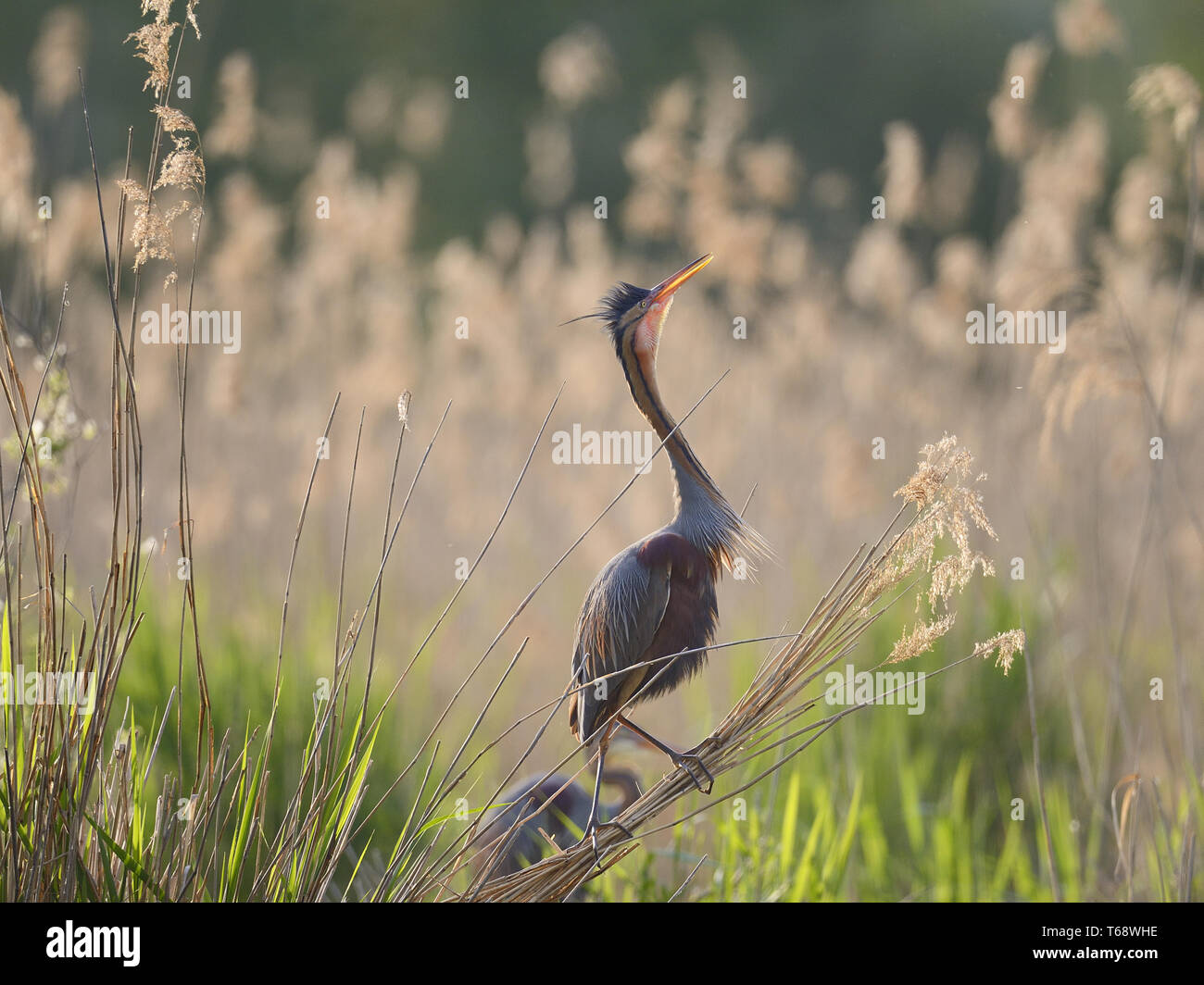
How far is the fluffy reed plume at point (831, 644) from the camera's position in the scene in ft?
4.14

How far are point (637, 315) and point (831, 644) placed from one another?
1.74 ft

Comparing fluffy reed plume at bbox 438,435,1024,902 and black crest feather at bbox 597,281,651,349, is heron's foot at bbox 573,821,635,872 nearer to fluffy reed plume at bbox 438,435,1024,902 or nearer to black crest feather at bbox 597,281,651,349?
fluffy reed plume at bbox 438,435,1024,902

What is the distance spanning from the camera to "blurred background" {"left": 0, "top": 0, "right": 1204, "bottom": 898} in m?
2.41

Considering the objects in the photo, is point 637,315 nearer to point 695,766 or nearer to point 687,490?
point 687,490

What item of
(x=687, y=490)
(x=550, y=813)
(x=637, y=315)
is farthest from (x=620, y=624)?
(x=550, y=813)

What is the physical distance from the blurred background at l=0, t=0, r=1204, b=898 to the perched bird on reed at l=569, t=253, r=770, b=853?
65 cm

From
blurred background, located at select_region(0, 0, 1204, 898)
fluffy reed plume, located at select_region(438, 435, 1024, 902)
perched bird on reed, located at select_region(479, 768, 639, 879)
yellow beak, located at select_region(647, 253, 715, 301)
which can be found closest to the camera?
fluffy reed plume, located at select_region(438, 435, 1024, 902)

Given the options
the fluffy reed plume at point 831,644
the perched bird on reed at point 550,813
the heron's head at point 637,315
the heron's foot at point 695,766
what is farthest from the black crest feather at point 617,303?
the perched bird on reed at point 550,813

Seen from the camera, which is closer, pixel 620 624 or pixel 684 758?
pixel 684 758

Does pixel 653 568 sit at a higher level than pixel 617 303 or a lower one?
lower

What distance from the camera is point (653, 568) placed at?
4.85 feet

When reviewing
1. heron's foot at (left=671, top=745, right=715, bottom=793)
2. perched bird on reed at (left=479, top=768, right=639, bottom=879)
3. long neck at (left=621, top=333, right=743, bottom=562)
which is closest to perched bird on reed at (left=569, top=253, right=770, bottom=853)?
long neck at (left=621, top=333, right=743, bottom=562)

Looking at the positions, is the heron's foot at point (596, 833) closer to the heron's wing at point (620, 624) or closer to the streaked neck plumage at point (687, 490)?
the heron's wing at point (620, 624)

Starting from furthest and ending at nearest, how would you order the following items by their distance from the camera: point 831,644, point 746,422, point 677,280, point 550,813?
point 746,422
point 550,813
point 677,280
point 831,644
